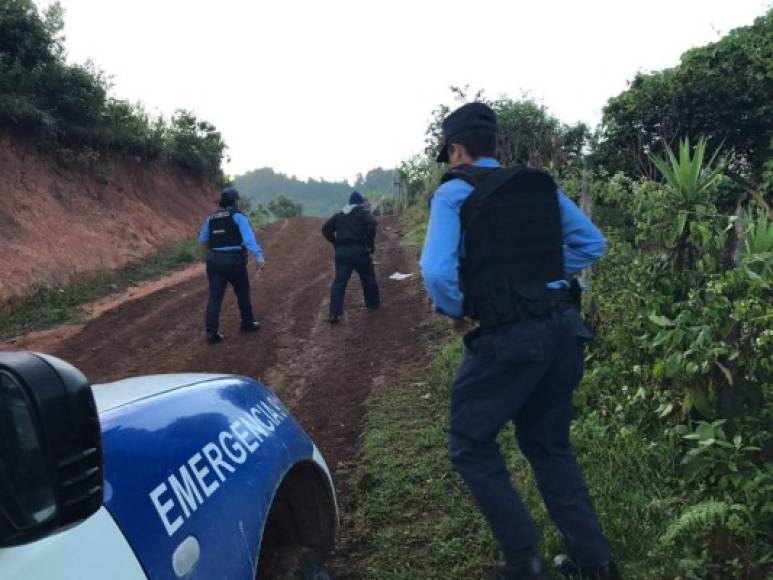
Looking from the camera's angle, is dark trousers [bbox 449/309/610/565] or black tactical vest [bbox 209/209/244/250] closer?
dark trousers [bbox 449/309/610/565]

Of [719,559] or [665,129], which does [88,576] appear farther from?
[665,129]

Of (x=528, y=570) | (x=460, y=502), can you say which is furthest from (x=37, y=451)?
(x=460, y=502)

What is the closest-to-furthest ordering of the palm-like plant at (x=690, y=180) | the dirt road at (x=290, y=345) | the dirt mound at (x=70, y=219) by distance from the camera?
1. the palm-like plant at (x=690, y=180)
2. the dirt road at (x=290, y=345)
3. the dirt mound at (x=70, y=219)

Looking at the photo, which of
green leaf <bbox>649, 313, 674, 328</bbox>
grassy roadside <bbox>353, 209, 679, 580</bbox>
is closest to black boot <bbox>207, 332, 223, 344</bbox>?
grassy roadside <bbox>353, 209, 679, 580</bbox>

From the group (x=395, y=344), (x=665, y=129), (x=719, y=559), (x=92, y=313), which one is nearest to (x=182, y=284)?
(x=92, y=313)

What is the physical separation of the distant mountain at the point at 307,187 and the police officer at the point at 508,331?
109594 millimetres

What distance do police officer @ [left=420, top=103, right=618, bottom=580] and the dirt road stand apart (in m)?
1.09

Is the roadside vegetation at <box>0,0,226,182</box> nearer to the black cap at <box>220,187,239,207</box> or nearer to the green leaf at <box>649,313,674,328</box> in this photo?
the black cap at <box>220,187,239,207</box>

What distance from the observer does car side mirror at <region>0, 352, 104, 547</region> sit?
3.25 feet

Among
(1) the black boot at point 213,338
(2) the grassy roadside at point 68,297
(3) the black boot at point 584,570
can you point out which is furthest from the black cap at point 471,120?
(2) the grassy roadside at point 68,297

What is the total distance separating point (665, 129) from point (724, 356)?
9596 mm

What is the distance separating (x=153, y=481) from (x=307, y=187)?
137713 mm

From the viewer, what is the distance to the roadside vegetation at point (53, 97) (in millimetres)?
13352

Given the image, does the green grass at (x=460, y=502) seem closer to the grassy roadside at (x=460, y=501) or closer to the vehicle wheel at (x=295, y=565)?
the grassy roadside at (x=460, y=501)
